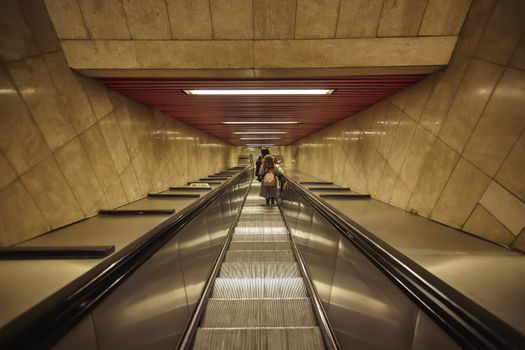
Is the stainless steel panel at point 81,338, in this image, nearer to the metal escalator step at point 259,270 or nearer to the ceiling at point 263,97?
the metal escalator step at point 259,270

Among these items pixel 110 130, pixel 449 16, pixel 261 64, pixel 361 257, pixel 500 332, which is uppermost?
pixel 449 16

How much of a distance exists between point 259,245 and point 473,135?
3.15m

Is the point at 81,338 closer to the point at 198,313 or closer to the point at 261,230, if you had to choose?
the point at 198,313

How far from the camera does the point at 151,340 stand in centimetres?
134

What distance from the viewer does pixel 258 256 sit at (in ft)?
11.6

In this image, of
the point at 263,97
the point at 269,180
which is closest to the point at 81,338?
the point at 263,97

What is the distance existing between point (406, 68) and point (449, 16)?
1.61ft

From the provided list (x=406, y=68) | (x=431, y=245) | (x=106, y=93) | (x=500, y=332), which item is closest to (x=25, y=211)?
(x=106, y=93)

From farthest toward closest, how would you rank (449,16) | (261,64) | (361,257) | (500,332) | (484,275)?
(261,64)
(449,16)
(361,257)
(484,275)
(500,332)

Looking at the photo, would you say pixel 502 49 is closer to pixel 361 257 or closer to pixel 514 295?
pixel 514 295

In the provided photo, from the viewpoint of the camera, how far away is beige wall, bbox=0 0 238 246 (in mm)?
1676

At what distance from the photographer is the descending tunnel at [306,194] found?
108 cm

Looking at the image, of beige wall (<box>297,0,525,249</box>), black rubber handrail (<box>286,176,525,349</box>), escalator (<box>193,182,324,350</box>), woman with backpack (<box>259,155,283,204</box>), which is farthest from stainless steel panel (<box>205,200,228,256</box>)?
woman with backpack (<box>259,155,283,204</box>)

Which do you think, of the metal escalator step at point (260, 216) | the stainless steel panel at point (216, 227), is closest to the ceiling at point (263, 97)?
the stainless steel panel at point (216, 227)
